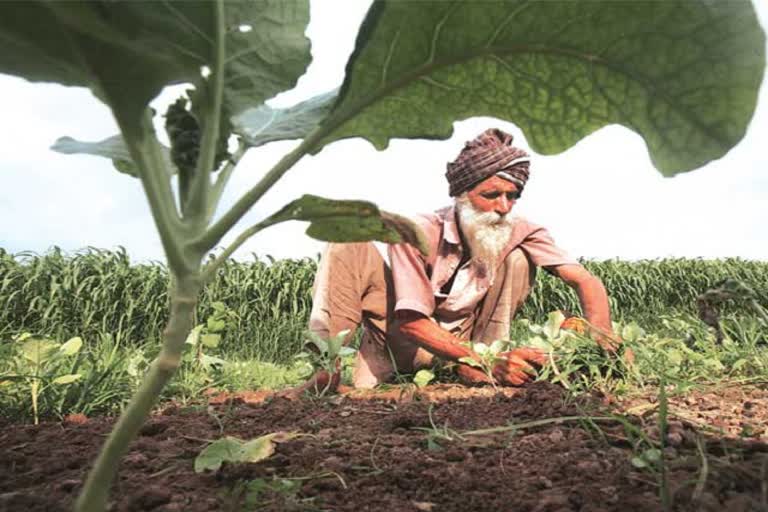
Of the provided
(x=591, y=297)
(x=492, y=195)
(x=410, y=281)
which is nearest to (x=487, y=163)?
(x=492, y=195)

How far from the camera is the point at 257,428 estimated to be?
1.76m

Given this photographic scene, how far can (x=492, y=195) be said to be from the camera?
11.8 ft

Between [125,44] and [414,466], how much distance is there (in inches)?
34.5

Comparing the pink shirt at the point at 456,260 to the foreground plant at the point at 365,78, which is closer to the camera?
the foreground plant at the point at 365,78

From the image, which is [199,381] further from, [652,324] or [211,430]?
[652,324]

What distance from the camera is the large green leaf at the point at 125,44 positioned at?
2.44 feet

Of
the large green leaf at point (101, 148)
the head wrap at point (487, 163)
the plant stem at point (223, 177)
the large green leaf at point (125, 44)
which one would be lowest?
the plant stem at point (223, 177)

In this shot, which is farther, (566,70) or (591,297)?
(591,297)

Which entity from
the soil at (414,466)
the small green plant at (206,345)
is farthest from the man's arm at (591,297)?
the small green plant at (206,345)

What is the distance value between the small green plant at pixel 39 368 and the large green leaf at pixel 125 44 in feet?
5.69

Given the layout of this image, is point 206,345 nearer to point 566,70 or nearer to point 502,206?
point 502,206

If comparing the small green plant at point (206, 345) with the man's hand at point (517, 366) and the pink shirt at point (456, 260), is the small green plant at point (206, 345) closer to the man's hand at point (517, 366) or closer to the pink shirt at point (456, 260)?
the pink shirt at point (456, 260)

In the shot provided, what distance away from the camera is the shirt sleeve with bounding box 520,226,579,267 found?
147 inches

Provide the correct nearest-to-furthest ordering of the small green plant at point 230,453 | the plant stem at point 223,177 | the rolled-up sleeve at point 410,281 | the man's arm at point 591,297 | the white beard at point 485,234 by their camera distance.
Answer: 1. the plant stem at point 223,177
2. the small green plant at point 230,453
3. the rolled-up sleeve at point 410,281
4. the man's arm at point 591,297
5. the white beard at point 485,234
